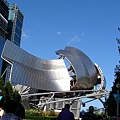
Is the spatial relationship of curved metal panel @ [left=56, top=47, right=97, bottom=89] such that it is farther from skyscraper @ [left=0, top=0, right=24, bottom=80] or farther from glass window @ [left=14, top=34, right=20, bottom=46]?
glass window @ [left=14, top=34, right=20, bottom=46]

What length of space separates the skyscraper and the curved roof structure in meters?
53.2

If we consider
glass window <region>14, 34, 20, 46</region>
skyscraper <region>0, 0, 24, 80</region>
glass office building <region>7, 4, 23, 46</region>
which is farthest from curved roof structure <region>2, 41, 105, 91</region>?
glass window <region>14, 34, 20, 46</region>

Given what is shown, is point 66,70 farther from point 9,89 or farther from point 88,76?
point 9,89

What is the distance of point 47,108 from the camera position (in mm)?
48125

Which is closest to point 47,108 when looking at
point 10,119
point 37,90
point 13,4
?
point 37,90

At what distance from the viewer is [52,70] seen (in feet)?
173

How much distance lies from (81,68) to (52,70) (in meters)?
6.15

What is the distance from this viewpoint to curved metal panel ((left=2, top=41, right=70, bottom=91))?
1730 inches

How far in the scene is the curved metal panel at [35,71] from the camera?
4394cm

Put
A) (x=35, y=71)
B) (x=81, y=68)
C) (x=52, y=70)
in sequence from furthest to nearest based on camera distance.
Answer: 1. (x=52, y=70)
2. (x=81, y=68)
3. (x=35, y=71)

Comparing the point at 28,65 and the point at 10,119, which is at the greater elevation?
the point at 28,65

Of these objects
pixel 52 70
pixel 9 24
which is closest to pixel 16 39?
pixel 9 24

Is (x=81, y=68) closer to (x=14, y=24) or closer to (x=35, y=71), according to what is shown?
(x=35, y=71)

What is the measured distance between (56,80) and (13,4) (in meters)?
85.5
